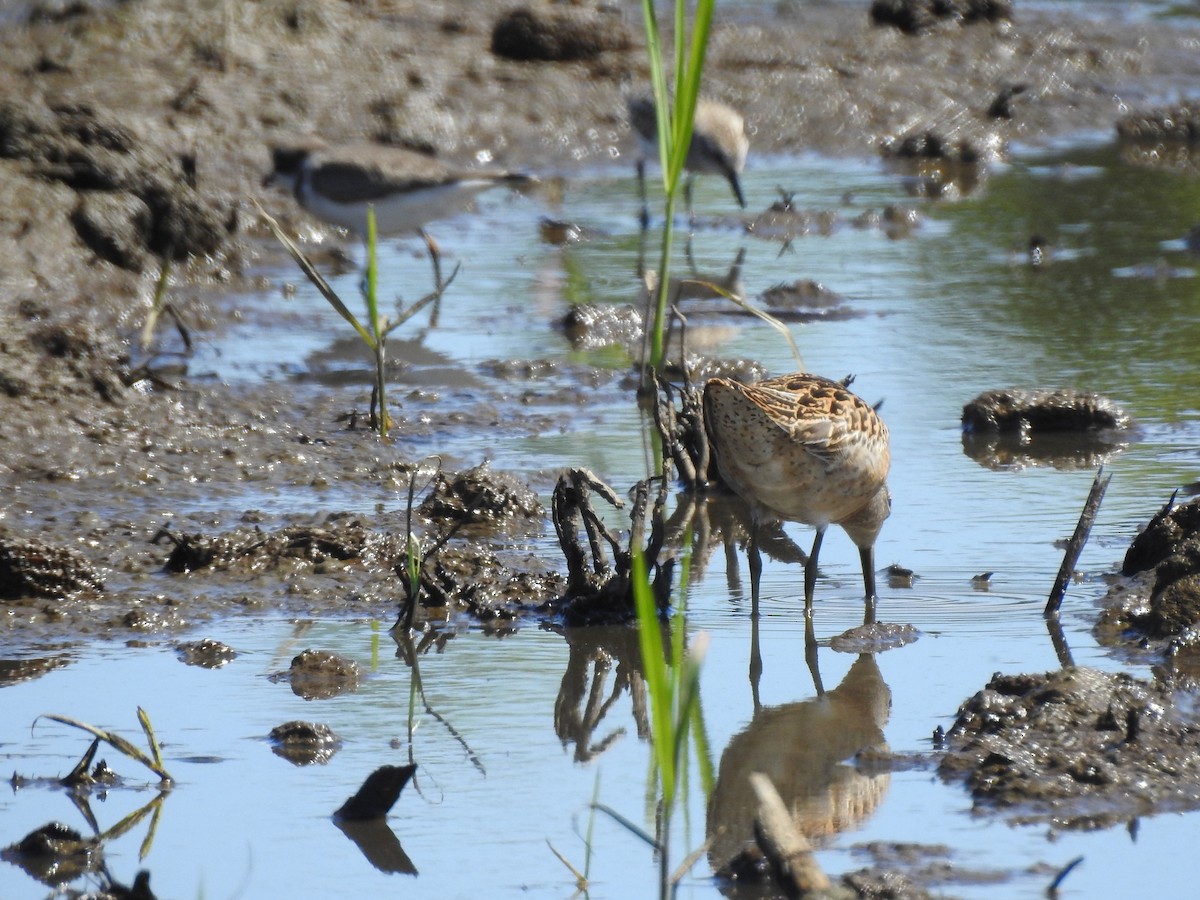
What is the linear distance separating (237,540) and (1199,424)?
4142mm

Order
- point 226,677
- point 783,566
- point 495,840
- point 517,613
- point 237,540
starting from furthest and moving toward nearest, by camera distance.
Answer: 1. point 783,566
2. point 237,540
3. point 517,613
4. point 226,677
5. point 495,840

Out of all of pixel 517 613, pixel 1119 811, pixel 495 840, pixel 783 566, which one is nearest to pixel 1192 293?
pixel 783 566

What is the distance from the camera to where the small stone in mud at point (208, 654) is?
5285mm

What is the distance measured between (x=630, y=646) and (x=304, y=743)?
1225 millimetres

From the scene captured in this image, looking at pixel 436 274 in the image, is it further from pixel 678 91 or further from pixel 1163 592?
pixel 1163 592

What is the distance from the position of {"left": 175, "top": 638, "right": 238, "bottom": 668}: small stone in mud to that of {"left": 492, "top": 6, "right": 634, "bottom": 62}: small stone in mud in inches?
450

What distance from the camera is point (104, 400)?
7707 mm

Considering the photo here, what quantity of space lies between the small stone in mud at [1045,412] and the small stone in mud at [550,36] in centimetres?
907

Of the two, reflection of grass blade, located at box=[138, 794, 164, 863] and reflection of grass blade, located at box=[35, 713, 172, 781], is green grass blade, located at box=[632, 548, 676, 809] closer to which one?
reflection of grass blade, located at box=[138, 794, 164, 863]

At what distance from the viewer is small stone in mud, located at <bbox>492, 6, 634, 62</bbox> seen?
1606 cm

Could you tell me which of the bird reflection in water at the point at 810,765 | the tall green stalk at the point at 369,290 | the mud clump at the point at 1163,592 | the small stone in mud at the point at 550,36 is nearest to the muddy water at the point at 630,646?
the bird reflection in water at the point at 810,765

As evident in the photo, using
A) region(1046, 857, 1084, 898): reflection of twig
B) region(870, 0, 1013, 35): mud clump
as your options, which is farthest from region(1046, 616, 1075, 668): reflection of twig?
region(870, 0, 1013, 35): mud clump

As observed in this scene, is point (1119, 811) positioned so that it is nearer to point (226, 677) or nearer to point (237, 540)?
point (226, 677)

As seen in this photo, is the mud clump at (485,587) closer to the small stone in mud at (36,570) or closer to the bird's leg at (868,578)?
the bird's leg at (868,578)
